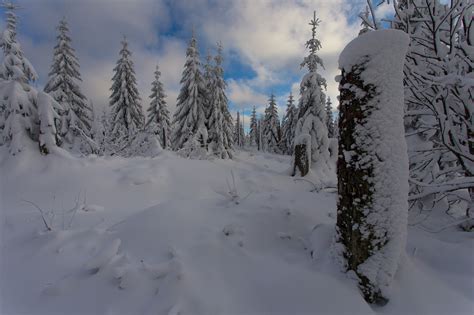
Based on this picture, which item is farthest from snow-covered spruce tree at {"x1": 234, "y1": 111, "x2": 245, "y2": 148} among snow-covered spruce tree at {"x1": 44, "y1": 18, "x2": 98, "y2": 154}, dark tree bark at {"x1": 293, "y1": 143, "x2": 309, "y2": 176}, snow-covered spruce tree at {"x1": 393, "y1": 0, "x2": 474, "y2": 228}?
snow-covered spruce tree at {"x1": 393, "y1": 0, "x2": 474, "y2": 228}

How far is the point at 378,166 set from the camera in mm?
2023

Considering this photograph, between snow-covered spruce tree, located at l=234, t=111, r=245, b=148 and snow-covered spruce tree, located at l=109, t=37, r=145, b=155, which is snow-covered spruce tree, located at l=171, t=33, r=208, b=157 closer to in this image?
snow-covered spruce tree, located at l=109, t=37, r=145, b=155

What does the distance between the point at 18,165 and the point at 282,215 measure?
27.2 feet

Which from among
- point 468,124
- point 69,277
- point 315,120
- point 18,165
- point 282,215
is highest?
point 315,120

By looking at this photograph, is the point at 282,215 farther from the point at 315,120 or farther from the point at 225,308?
the point at 315,120

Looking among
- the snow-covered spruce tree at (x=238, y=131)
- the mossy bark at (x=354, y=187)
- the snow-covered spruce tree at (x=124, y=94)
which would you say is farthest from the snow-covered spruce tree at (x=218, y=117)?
the snow-covered spruce tree at (x=238, y=131)

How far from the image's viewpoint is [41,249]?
282 centimetres

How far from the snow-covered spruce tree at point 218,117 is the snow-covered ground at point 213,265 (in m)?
14.3

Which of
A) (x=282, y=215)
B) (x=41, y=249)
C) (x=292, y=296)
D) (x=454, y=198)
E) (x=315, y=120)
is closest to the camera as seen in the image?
(x=292, y=296)

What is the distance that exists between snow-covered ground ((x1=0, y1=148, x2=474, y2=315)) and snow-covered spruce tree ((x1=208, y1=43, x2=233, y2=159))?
1430cm

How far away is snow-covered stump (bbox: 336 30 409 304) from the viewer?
2021mm

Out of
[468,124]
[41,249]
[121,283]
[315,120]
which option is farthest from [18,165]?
[315,120]

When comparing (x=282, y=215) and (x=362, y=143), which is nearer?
(x=362, y=143)

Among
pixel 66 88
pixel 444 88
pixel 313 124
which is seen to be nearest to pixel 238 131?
pixel 66 88
